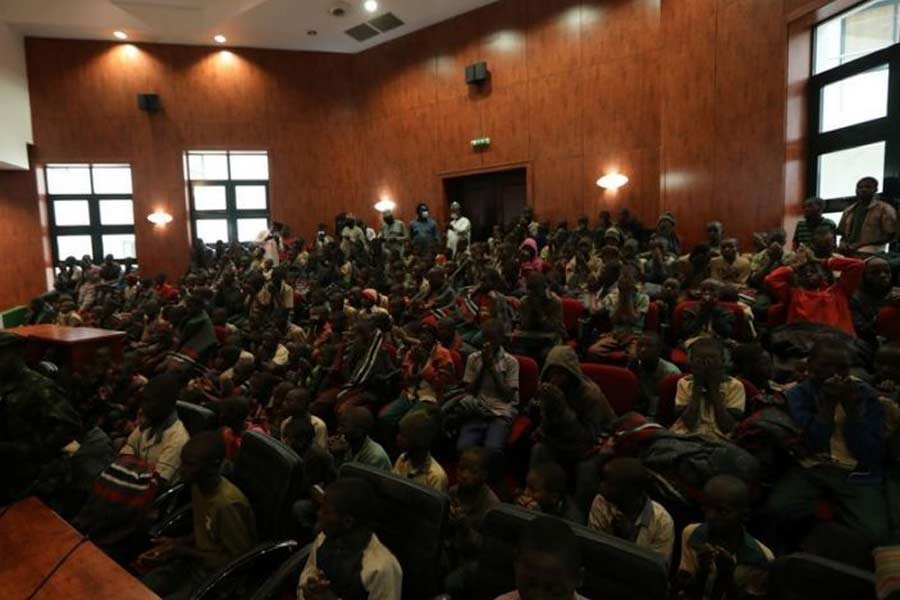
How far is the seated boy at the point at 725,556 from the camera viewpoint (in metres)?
1.92

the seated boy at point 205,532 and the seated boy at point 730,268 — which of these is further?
the seated boy at point 730,268

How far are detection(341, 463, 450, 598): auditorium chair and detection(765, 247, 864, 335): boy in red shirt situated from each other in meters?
3.39

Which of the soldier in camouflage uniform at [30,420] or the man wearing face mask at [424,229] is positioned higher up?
the man wearing face mask at [424,229]

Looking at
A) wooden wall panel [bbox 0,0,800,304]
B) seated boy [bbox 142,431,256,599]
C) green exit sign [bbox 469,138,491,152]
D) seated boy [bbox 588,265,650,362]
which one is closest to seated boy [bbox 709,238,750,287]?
seated boy [bbox 588,265,650,362]

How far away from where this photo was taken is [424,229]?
11.1 metres

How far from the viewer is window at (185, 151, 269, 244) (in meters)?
12.9

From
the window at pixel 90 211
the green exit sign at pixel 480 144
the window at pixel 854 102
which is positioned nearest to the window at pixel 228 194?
the window at pixel 90 211

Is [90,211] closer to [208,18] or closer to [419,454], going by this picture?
[208,18]

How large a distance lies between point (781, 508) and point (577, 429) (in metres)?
0.91

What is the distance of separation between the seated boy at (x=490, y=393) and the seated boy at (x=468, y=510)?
2.46ft

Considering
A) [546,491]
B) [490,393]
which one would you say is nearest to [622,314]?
[490,393]

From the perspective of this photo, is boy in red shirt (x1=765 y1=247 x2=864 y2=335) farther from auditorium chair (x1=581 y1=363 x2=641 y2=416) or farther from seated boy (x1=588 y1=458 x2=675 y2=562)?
seated boy (x1=588 y1=458 x2=675 y2=562)

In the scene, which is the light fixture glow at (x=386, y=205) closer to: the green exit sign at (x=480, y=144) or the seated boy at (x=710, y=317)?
the green exit sign at (x=480, y=144)

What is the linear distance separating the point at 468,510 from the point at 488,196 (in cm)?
968
